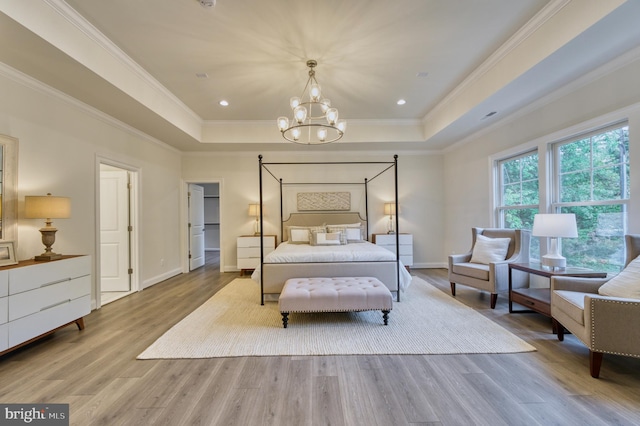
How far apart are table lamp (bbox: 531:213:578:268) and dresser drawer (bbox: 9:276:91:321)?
508cm

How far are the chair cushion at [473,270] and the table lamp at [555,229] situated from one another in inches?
26.3

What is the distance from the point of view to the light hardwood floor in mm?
1630

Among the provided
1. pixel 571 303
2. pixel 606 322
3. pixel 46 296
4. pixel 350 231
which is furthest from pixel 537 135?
pixel 46 296

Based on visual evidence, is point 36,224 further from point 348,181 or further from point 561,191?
point 561,191

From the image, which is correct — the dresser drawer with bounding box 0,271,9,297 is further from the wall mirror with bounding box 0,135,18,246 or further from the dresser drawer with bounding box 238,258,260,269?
the dresser drawer with bounding box 238,258,260,269

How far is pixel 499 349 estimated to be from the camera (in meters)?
2.40

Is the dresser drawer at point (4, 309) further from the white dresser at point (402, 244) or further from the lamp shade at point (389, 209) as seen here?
the lamp shade at point (389, 209)

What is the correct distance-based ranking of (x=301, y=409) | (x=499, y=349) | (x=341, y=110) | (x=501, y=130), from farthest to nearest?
1. (x=341, y=110)
2. (x=501, y=130)
3. (x=499, y=349)
4. (x=301, y=409)

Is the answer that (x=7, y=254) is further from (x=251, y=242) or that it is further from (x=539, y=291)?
(x=539, y=291)

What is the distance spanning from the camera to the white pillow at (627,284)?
2074 mm

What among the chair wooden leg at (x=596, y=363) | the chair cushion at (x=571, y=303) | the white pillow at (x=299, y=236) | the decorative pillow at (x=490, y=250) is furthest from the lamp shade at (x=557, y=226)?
the white pillow at (x=299, y=236)

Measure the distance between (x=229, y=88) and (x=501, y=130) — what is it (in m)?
4.29

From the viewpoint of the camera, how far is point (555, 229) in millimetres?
2883

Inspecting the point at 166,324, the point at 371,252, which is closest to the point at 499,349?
the point at 371,252
